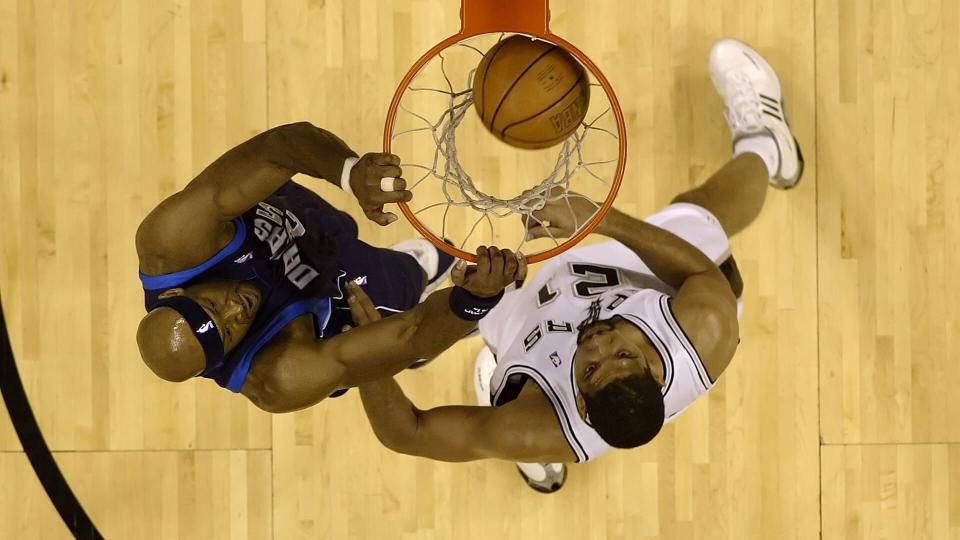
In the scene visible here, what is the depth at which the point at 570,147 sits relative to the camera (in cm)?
235

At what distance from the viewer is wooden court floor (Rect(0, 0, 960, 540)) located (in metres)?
2.85

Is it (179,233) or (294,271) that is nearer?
(179,233)

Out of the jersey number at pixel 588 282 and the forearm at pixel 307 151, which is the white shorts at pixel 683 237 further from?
the forearm at pixel 307 151

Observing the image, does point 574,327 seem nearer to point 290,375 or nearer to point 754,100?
point 290,375

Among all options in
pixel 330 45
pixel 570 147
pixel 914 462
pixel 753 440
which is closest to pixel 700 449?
pixel 753 440

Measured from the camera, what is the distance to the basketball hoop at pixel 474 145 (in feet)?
6.15

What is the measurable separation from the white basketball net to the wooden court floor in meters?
0.24

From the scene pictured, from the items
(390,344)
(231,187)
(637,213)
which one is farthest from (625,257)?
(231,187)

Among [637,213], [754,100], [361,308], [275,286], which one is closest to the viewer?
[275,286]

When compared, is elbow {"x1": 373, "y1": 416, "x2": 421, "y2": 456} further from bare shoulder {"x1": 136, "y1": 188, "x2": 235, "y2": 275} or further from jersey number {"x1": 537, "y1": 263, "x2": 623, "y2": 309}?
bare shoulder {"x1": 136, "y1": 188, "x2": 235, "y2": 275}

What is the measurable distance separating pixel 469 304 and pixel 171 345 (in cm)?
58

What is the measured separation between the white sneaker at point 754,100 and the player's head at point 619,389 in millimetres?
1036

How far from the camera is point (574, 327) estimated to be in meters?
2.22

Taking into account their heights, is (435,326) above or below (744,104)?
below
